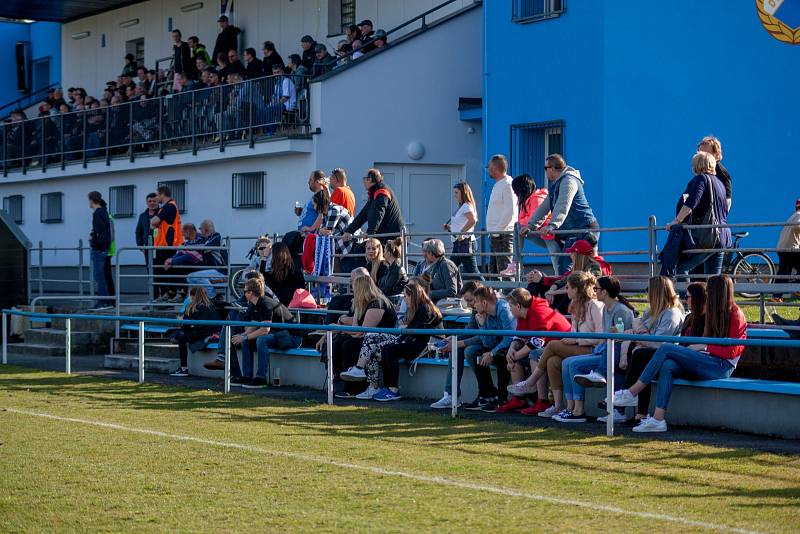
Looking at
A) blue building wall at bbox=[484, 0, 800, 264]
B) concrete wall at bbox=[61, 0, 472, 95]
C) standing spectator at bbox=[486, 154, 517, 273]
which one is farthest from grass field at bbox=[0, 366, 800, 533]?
concrete wall at bbox=[61, 0, 472, 95]

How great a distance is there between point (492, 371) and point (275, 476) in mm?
5312

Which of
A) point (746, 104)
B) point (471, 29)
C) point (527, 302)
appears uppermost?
point (471, 29)

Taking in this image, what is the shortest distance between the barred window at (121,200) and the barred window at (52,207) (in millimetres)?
3201

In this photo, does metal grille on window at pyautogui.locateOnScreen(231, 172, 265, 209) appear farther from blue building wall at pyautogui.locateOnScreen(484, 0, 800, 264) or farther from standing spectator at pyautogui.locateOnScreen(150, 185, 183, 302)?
blue building wall at pyautogui.locateOnScreen(484, 0, 800, 264)

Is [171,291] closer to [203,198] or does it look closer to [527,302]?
[203,198]

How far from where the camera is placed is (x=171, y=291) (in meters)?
24.3

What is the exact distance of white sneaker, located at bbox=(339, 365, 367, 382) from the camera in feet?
50.9

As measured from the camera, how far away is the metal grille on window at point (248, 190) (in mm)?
30188

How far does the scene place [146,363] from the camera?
2008cm

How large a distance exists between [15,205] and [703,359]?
31930 millimetres

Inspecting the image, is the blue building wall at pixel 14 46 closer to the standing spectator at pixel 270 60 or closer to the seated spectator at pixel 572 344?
the standing spectator at pixel 270 60

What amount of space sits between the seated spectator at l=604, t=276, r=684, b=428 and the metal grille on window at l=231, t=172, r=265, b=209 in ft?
59.0

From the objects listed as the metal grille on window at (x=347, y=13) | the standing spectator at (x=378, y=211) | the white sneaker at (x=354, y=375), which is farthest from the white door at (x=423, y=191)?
the white sneaker at (x=354, y=375)

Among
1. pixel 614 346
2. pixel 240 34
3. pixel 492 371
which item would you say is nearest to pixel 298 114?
pixel 240 34
